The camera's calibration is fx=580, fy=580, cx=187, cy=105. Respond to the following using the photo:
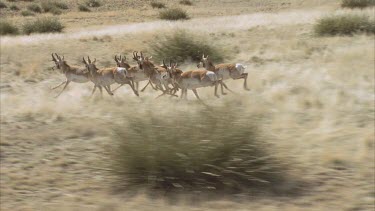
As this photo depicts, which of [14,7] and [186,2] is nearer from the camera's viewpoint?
[186,2]

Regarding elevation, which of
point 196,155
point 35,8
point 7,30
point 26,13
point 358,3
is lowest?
point 26,13

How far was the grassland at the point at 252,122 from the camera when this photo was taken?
21.5ft

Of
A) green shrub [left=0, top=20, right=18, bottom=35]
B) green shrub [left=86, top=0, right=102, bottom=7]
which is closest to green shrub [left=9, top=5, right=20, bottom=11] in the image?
green shrub [left=86, top=0, right=102, bottom=7]

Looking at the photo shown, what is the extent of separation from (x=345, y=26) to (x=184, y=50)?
7112mm

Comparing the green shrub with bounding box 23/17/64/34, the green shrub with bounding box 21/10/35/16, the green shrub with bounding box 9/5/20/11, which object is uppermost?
the green shrub with bounding box 23/17/64/34

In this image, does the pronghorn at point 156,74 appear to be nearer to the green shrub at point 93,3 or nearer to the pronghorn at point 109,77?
the pronghorn at point 109,77

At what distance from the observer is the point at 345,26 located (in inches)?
906

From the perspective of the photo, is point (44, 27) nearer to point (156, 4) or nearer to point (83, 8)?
point (156, 4)

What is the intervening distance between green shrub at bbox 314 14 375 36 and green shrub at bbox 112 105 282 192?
54.3 ft

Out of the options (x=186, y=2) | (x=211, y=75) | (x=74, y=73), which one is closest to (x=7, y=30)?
(x=74, y=73)

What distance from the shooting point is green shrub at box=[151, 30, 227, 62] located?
65.3 ft

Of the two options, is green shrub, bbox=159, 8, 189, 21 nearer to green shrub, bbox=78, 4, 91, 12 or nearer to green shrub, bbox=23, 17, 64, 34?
green shrub, bbox=23, 17, 64, 34

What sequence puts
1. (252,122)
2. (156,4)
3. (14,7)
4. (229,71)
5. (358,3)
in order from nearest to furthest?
(252,122) < (229,71) < (358,3) < (156,4) < (14,7)

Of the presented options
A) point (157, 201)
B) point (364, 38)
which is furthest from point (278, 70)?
point (157, 201)
